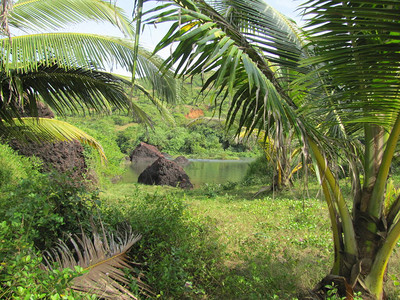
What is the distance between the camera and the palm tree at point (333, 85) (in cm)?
193

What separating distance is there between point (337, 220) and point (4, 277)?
7.78 ft

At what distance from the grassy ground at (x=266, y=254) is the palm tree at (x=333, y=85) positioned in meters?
0.36

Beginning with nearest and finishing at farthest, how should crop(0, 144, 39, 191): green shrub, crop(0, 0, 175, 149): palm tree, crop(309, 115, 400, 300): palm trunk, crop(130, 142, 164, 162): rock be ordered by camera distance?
crop(309, 115, 400, 300): palm trunk, crop(0, 0, 175, 149): palm tree, crop(0, 144, 39, 191): green shrub, crop(130, 142, 164, 162): rock

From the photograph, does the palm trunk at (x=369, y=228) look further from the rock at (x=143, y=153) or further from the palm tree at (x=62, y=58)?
the rock at (x=143, y=153)

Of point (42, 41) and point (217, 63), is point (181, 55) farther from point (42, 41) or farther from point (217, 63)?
point (42, 41)

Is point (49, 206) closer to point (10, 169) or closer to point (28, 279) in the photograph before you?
point (28, 279)

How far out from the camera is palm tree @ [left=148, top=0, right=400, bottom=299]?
1934mm

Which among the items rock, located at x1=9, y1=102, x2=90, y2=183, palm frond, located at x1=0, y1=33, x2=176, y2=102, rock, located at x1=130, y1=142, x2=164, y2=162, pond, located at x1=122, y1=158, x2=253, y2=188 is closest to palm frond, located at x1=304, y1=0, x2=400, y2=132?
palm frond, located at x1=0, y1=33, x2=176, y2=102

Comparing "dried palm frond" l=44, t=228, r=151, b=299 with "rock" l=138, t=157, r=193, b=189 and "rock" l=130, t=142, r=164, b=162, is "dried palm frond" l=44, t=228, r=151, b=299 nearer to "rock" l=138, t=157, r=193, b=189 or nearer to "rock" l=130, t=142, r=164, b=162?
"rock" l=138, t=157, r=193, b=189

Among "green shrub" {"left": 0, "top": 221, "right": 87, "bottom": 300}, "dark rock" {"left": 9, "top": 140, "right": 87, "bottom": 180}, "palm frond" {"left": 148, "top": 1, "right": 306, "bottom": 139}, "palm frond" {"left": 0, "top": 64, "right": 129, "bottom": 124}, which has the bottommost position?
"dark rock" {"left": 9, "top": 140, "right": 87, "bottom": 180}

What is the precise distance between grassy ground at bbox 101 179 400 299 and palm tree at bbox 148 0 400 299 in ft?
1.17

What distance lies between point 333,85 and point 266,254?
7.52ft

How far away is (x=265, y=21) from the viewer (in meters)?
2.68

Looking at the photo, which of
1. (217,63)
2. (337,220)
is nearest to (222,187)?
(337,220)
